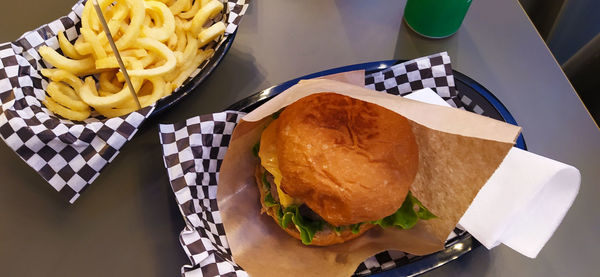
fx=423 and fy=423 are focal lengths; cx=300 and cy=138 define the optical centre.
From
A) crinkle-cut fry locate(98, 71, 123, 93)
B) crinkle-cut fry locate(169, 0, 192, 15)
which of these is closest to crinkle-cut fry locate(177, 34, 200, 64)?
crinkle-cut fry locate(169, 0, 192, 15)

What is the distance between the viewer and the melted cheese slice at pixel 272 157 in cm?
124

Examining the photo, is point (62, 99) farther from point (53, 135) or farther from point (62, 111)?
point (53, 135)

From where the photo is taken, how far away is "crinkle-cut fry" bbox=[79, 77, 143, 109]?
135cm

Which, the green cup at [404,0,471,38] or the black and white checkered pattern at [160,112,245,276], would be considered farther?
the green cup at [404,0,471,38]

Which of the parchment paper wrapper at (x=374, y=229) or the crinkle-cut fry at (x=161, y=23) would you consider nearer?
the parchment paper wrapper at (x=374, y=229)

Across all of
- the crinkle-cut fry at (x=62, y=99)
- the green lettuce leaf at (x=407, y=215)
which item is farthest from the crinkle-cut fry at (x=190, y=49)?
the green lettuce leaf at (x=407, y=215)

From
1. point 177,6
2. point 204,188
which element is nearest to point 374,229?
point 204,188

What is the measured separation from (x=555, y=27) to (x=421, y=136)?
5.59ft

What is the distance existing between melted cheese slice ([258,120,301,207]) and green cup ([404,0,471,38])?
877mm

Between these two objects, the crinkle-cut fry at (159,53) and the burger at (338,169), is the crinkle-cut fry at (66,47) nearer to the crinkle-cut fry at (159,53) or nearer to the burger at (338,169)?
the crinkle-cut fry at (159,53)

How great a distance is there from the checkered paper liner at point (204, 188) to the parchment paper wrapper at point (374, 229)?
0.11 ft

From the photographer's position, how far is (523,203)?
1119mm

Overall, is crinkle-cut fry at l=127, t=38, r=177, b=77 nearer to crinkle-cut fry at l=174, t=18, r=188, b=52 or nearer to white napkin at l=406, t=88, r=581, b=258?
crinkle-cut fry at l=174, t=18, r=188, b=52

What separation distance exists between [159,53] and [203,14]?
0.21m
